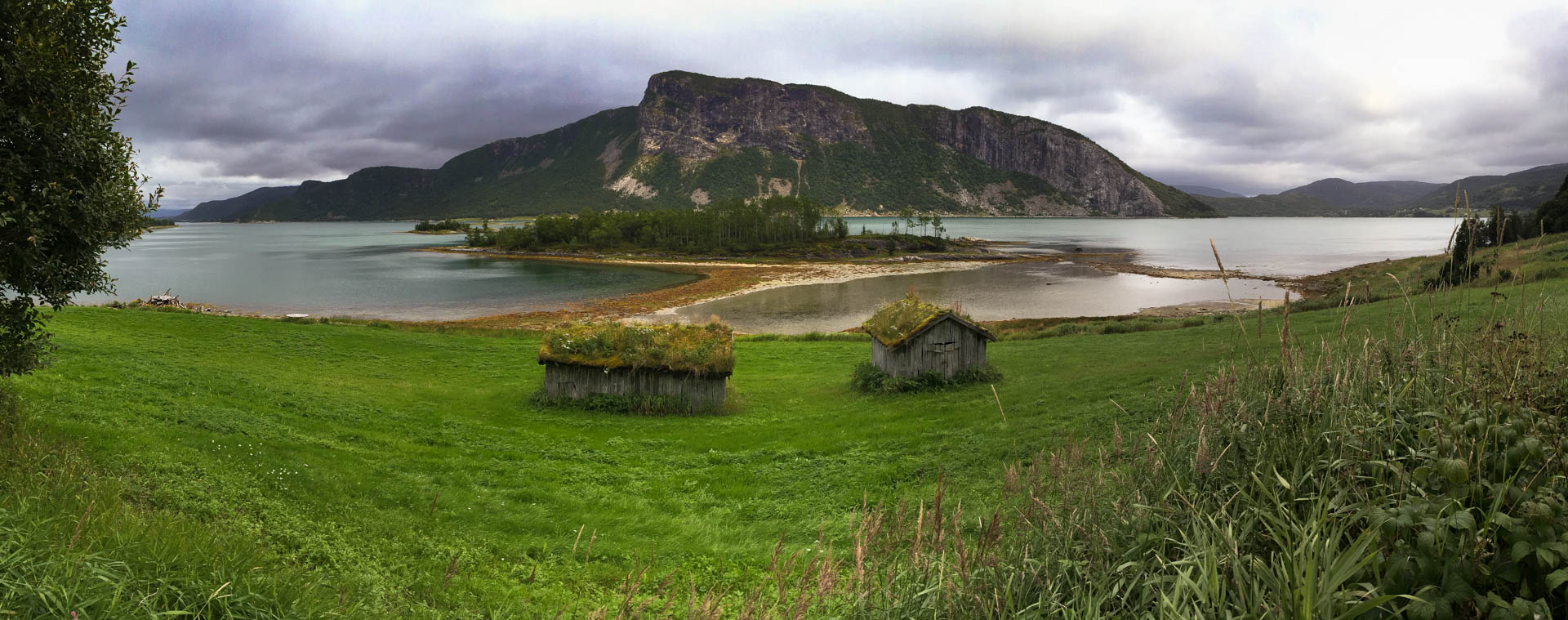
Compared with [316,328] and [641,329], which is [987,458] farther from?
[316,328]

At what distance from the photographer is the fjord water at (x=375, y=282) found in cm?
5338

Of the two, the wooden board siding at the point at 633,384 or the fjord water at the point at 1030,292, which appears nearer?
the wooden board siding at the point at 633,384

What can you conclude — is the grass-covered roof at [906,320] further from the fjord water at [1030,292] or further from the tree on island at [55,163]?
the tree on island at [55,163]

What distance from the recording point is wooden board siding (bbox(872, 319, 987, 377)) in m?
18.0

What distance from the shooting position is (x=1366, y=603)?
2270mm

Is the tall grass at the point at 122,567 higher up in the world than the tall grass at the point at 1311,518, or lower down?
lower down

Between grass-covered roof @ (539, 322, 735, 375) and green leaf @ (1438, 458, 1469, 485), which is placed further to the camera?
grass-covered roof @ (539, 322, 735, 375)

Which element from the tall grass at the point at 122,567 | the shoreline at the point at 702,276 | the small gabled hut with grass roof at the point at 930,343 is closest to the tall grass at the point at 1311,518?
the tall grass at the point at 122,567

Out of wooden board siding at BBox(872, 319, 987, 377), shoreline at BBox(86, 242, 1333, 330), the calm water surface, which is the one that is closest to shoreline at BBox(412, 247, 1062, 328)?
shoreline at BBox(86, 242, 1333, 330)

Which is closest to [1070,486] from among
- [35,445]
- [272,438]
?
[35,445]

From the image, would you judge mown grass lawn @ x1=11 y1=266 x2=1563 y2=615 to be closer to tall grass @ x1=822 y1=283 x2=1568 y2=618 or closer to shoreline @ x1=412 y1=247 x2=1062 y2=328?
tall grass @ x1=822 y1=283 x2=1568 y2=618

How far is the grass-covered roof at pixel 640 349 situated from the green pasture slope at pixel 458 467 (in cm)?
142

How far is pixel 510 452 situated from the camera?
455 inches

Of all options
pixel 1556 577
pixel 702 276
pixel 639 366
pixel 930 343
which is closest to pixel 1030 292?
pixel 702 276
